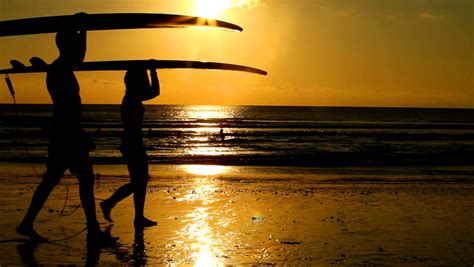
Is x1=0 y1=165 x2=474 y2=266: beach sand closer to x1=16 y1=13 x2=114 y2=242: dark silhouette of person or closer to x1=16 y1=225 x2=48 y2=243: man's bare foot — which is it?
x1=16 y1=225 x2=48 y2=243: man's bare foot

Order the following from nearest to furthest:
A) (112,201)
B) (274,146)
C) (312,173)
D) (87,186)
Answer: (87,186) < (112,201) < (312,173) < (274,146)

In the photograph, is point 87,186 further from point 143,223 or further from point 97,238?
point 143,223

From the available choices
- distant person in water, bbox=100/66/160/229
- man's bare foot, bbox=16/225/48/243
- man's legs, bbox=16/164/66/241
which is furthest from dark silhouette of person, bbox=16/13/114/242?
distant person in water, bbox=100/66/160/229

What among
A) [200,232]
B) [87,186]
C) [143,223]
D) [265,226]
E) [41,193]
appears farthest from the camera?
[265,226]

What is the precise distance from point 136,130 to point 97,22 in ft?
5.77

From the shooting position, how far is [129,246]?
23.0ft

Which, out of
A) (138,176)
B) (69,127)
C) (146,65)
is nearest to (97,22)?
(69,127)

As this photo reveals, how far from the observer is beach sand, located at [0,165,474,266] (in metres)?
6.54

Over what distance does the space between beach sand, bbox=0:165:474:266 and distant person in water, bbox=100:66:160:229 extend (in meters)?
0.44

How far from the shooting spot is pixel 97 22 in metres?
6.52

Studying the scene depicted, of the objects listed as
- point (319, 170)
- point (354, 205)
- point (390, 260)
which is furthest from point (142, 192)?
point (319, 170)

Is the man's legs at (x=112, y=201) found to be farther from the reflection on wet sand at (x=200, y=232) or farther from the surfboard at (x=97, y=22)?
the surfboard at (x=97, y=22)

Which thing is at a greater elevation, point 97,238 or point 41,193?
point 41,193

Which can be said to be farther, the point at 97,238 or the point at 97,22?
the point at 97,238
